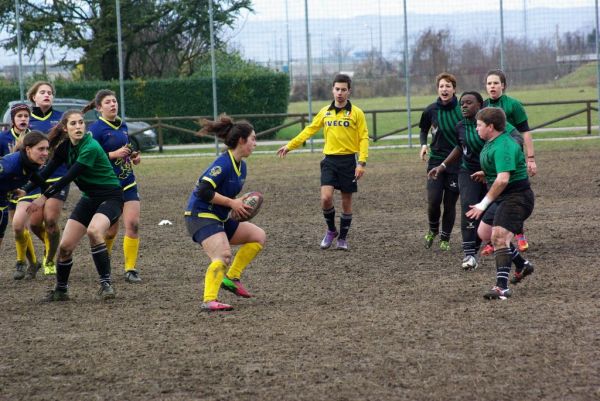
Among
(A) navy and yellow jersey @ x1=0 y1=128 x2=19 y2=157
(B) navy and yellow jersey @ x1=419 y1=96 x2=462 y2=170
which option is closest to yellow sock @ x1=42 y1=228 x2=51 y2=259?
(A) navy and yellow jersey @ x1=0 y1=128 x2=19 y2=157

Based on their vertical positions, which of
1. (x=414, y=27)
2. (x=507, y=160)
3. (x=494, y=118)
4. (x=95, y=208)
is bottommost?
(x=95, y=208)

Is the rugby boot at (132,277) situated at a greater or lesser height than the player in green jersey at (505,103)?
lesser

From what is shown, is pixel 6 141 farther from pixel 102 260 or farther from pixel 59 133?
pixel 102 260

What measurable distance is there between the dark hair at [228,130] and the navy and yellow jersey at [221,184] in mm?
110

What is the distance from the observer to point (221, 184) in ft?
25.4

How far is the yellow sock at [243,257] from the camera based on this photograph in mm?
8273

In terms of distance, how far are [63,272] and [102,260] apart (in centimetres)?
36

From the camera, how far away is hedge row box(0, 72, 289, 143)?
3023 cm

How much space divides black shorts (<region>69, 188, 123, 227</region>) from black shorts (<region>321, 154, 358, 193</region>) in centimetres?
339

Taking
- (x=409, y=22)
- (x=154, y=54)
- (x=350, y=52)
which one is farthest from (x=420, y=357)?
(x=154, y=54)

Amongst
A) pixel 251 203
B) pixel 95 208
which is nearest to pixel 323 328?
pixel 251 203

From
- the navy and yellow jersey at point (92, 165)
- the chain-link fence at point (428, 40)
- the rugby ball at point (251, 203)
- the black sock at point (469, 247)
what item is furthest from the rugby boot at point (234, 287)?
the chain-link fence at point (428, 40)

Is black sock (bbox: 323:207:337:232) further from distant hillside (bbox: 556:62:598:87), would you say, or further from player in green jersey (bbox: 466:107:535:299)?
distant hillside (bbox: 556:62:598:87)

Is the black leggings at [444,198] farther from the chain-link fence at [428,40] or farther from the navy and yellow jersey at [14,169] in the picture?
the chain-link fence at [428,40]
